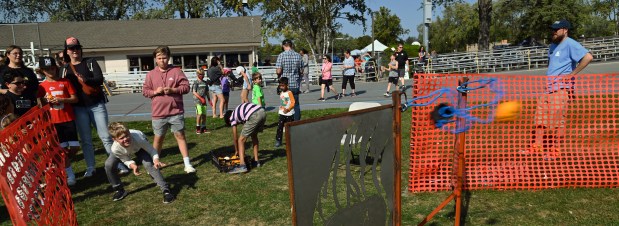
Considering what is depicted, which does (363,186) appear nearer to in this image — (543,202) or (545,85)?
(543,202)

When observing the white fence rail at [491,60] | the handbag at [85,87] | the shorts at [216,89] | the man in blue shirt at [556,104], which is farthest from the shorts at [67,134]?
the white fence rail at [491,60]

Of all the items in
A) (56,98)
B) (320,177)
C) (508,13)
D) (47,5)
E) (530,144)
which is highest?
(47,5)

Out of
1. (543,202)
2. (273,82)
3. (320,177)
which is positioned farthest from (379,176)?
(273,82)

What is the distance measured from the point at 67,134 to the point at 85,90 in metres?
0.60

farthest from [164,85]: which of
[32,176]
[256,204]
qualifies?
[32,176]

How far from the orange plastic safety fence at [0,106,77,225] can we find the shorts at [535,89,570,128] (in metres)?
4.92

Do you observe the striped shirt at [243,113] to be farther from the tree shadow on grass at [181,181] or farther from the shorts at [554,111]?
the shorts at [554,111]

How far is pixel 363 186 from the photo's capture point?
2.82 m

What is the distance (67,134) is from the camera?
5.71m

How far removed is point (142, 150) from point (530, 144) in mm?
4455

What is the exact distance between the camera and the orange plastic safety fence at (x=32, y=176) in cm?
271

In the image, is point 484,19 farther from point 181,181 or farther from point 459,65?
point 181,181

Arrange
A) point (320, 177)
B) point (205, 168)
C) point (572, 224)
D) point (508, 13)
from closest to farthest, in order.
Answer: point (320, 177) < point (572, 224) < point (205, 168) < point (508, 13)

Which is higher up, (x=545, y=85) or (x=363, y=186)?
(x=545, y=85)
